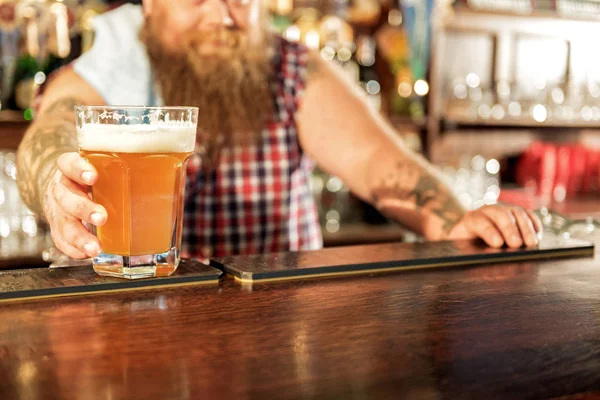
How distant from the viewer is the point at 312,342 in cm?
68

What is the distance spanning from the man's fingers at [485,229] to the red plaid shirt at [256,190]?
710 millimetres

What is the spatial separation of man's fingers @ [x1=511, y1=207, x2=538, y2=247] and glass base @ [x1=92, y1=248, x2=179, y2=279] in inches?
25.0

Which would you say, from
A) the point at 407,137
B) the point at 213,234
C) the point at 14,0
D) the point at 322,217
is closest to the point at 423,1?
the point at 407,137

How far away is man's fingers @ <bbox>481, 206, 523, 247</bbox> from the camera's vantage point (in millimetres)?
1217

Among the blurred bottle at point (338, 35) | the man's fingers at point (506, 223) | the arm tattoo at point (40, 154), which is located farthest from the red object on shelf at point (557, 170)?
the arm tattoo at point (40, 154)

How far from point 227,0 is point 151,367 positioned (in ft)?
4.25

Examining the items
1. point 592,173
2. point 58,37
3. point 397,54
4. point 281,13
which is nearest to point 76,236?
point 58,37

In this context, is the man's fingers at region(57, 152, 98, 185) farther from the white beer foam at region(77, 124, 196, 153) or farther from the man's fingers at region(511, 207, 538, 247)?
the man's fingers at region(511, 207, 538, 247)

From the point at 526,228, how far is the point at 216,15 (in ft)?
3.02

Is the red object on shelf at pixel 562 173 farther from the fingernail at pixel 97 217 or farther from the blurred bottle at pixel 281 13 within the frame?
the fingernail at pixel 97 217

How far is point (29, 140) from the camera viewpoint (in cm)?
131

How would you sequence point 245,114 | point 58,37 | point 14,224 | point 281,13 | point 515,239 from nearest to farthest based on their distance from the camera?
point 515,239 < point 245,114 < point 14,224 < point 58,37 < point 281,13

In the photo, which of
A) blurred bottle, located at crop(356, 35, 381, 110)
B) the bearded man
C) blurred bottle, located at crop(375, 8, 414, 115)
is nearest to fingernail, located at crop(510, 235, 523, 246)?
the bearded man

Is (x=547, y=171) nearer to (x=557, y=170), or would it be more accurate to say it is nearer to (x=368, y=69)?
(x=557, y=170)
